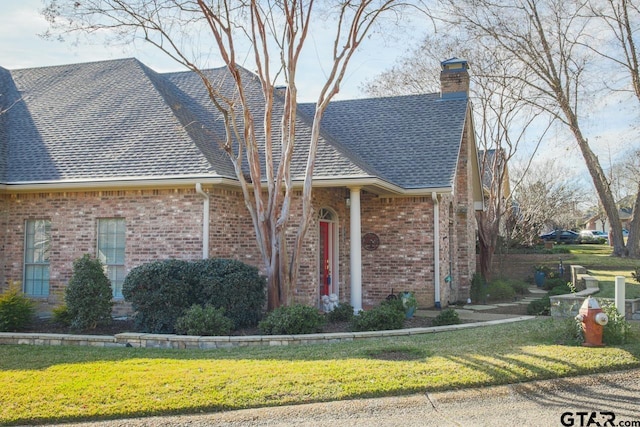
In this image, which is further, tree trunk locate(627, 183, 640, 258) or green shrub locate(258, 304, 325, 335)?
tree trunk locate(627, 183, 640, 258)

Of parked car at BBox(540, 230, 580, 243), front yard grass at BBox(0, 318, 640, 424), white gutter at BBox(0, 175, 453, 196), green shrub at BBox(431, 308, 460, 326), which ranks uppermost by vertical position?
parked car at BBox(540, 230, 580, 243)

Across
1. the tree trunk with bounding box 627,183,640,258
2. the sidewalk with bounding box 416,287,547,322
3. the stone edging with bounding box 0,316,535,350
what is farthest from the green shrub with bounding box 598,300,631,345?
the tree trunk with bounding box 627,183,640,258

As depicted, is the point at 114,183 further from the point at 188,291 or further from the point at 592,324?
the point at 592,324

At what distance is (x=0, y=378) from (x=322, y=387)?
3.87 metres

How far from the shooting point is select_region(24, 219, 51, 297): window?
13.5 meters

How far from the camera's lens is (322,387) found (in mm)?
6504

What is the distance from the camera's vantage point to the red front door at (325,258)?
47.4ft

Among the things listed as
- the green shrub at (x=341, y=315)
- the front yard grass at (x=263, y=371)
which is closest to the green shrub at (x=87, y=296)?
the front yard grass at (x=263, y=371)

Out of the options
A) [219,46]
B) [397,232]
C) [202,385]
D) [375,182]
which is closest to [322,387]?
[202,385]

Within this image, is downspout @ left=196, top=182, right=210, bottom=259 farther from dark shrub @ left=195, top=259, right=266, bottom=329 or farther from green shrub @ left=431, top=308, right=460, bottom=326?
green shrub @ left=431, top=308, right=460, bottom=326

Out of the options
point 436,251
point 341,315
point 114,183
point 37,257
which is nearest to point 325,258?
point 436,251

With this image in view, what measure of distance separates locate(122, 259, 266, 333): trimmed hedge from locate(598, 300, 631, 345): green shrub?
5870mm

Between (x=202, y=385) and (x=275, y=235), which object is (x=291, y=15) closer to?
(x=275, y=235)

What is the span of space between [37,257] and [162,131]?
4.07 metres
